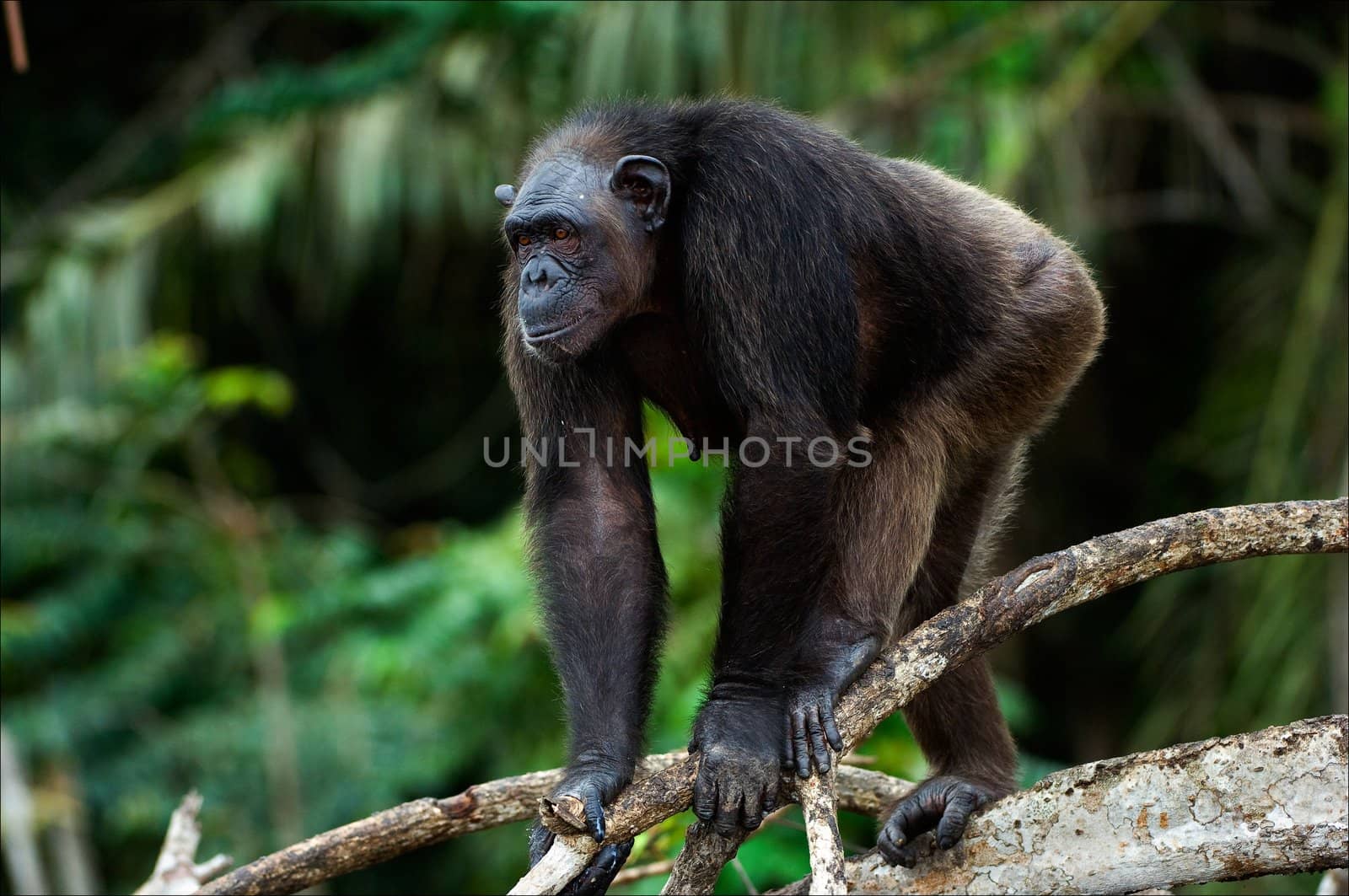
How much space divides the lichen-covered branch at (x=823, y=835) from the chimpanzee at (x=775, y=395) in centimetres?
21

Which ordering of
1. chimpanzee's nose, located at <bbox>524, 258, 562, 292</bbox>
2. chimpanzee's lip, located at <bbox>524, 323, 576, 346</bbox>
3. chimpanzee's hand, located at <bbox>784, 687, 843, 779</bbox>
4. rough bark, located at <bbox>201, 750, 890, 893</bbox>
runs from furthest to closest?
chimpanzee's nose, located at <bbox>524, 258, 562, 292</bbox> → chimpanzee's lip, located at <bbox>524, 323, 576, 346</bbox> → rough bark, located at <bbox>201, 750, 890, 893</bbox> → chimpanzee's hand, located at <bbox>784, 687, 843, 779</bbox>

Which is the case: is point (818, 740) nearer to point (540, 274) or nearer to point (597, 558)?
point (597, 558)

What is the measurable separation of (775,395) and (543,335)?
87cm

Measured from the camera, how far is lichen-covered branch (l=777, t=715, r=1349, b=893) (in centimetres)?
394

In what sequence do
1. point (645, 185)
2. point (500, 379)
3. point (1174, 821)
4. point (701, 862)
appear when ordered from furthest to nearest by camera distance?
point (500, 379)
point (645, 185)
point (701, 862)
point (1174, 821)

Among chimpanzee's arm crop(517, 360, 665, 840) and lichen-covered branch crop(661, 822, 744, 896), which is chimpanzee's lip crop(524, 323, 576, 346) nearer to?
chimpanzee's arm crop(517, 360, 665, 840)

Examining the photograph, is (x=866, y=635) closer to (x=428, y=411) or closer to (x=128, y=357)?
(x=128, y=357)

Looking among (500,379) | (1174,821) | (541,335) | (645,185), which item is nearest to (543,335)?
(541,335)

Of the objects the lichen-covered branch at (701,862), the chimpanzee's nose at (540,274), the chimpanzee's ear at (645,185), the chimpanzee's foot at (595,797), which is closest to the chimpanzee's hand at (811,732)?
the lichen-covered branch at (701,862)

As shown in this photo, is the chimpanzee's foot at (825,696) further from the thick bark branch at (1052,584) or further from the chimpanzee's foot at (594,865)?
the chimpanzee's foot at (594,865)

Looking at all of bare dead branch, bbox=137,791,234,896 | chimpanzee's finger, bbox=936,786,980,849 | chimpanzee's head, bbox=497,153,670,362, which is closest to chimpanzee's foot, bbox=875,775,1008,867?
chimpanzee's finger, bbox=936,786,980,849

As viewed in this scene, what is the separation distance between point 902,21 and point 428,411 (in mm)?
6439

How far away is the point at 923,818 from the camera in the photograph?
475cm

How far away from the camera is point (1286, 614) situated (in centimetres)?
823
